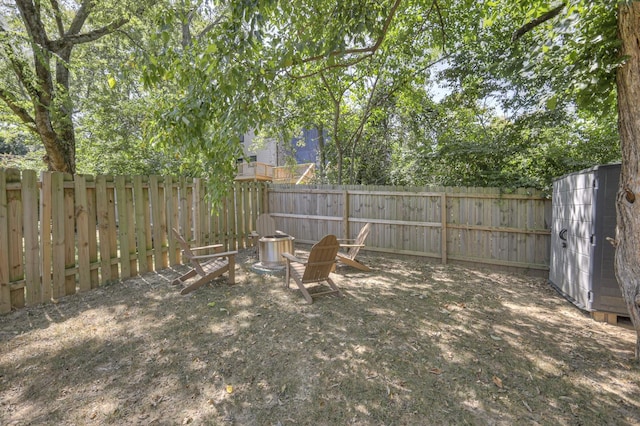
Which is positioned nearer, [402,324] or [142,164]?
[402,324]

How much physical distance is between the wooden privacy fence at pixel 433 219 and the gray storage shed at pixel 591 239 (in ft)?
4.30

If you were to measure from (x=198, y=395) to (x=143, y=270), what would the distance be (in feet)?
12.4

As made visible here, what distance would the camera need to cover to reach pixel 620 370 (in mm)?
2662

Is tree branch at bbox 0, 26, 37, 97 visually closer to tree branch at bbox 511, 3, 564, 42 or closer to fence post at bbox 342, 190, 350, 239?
fence post at bbox 342, 190, 350, 239

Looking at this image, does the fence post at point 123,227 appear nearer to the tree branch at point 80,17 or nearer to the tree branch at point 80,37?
the tree branch at point 80,37

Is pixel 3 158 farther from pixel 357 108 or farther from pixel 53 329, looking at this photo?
pixel 357 108

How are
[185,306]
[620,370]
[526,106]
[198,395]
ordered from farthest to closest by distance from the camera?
[526,106], [185,306], [620,370], [198,395]

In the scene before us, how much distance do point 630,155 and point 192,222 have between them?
6862mm

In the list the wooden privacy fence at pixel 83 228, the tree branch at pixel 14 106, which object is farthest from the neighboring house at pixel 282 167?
the wooden privacy fence at pixel 83 228

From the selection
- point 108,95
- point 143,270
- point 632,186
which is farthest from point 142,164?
point 632,186

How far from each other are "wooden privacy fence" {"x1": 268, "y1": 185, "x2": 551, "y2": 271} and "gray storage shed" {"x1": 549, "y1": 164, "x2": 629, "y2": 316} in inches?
51.7

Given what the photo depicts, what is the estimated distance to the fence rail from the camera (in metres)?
3.93

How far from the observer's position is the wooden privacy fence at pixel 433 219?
579 centimetres

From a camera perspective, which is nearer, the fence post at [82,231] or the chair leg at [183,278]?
the fence post at [82,231]
